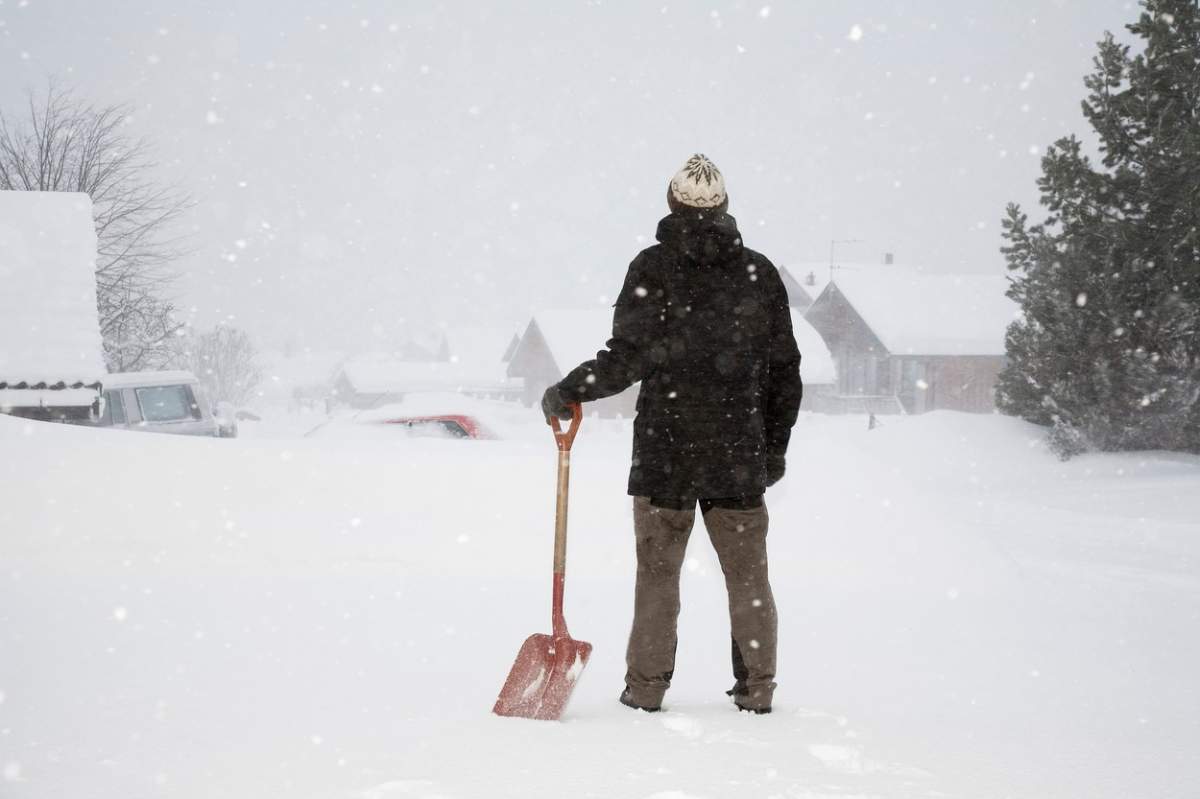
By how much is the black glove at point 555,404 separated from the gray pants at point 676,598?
37 cm

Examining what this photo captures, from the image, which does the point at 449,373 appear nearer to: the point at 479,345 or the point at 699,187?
the point at 479,345

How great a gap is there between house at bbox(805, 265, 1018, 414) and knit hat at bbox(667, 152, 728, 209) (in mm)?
32387

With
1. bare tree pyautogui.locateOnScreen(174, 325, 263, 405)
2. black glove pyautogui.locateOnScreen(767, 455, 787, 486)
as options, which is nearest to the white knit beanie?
black glove pyautogui.locateOnScreen(767, 455, 787, 486)

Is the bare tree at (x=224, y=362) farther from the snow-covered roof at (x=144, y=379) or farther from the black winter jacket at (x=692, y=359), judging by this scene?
the black winter jacket at (x=692, y=359)

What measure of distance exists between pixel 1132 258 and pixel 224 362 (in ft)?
233

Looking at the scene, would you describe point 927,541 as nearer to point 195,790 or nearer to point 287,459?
point 287,459

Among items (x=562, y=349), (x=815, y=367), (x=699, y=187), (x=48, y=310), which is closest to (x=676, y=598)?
(x=699, y=187)

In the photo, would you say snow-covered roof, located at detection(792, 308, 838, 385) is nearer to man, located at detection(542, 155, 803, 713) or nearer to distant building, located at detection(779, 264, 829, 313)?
distant building, located at detection(779, 264, 829, 313)

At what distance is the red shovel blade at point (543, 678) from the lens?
2.77 m

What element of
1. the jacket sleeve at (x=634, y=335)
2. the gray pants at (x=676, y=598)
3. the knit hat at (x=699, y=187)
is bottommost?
the gray pants at (x=676, y=598)

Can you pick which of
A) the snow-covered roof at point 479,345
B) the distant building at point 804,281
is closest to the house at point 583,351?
the distant building at point 804,281

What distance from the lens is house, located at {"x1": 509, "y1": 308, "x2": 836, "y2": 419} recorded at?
3353 centimetres

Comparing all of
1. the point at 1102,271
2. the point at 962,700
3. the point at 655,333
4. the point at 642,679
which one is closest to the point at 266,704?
the point at 642,679

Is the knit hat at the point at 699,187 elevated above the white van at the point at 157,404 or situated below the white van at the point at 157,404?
above
